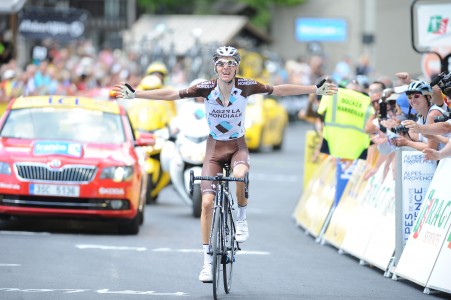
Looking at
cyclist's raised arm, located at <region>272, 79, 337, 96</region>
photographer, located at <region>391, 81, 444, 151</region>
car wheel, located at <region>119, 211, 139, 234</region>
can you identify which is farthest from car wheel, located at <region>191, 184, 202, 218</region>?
cyclist's raised arm, located at <region>272, 79, 337, 96</region>

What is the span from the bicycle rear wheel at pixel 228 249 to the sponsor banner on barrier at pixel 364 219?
105 inches

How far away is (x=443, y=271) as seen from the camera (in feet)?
38.0

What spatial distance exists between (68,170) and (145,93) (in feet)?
12.7

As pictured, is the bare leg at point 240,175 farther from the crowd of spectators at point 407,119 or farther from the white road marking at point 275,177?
the white road marking at point 275,177

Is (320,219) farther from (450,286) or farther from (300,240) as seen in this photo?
(450,286)

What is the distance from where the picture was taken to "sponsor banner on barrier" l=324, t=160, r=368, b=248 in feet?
50.4

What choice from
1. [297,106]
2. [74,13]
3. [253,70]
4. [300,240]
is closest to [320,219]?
[300,240]

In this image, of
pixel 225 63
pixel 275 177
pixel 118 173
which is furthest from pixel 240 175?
pixel 275 177

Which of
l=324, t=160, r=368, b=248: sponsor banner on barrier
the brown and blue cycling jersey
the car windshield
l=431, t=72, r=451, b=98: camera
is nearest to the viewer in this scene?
the brown and blue cycling jersey

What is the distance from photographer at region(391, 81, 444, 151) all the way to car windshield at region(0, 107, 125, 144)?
4.95m

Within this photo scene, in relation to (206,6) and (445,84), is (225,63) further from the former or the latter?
(206,6)

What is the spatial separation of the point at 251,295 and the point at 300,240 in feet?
17.0

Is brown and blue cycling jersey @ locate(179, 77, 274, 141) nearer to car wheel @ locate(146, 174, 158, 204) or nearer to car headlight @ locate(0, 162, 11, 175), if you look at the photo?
car headlight @ locate(0, 162, 11, 175)

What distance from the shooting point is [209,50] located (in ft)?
133
